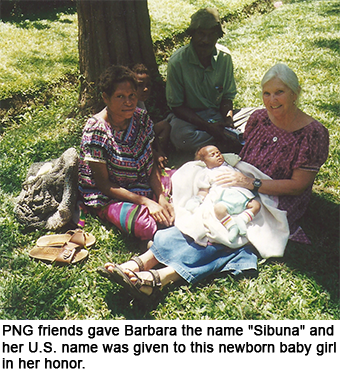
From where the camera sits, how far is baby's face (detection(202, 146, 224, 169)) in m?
3.83

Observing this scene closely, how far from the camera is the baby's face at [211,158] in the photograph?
Answer: 3.83 m

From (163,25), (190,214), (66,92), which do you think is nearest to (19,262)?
(190,214)

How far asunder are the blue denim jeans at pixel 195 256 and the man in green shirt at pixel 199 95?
1749 millimetres

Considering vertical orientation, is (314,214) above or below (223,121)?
below

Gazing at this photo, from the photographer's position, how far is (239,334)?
251cm

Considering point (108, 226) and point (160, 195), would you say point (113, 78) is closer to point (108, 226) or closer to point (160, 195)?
point (160, 195)

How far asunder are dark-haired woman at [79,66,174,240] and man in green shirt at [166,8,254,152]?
91cm

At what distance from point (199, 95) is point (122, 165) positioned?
5.33 ft

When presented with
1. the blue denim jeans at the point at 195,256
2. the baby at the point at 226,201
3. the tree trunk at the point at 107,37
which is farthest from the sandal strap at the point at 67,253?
the tree trunk at the point at 107,37

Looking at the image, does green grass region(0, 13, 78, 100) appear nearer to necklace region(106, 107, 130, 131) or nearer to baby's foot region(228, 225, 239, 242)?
necklace region(106, 107, 130, 131)

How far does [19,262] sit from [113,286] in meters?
0.89

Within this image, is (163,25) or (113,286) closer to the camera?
(113,286)

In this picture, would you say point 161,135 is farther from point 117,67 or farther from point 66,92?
point 66,92

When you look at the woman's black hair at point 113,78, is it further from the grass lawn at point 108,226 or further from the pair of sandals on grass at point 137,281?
the pair of sandals on grass at point 137,281
